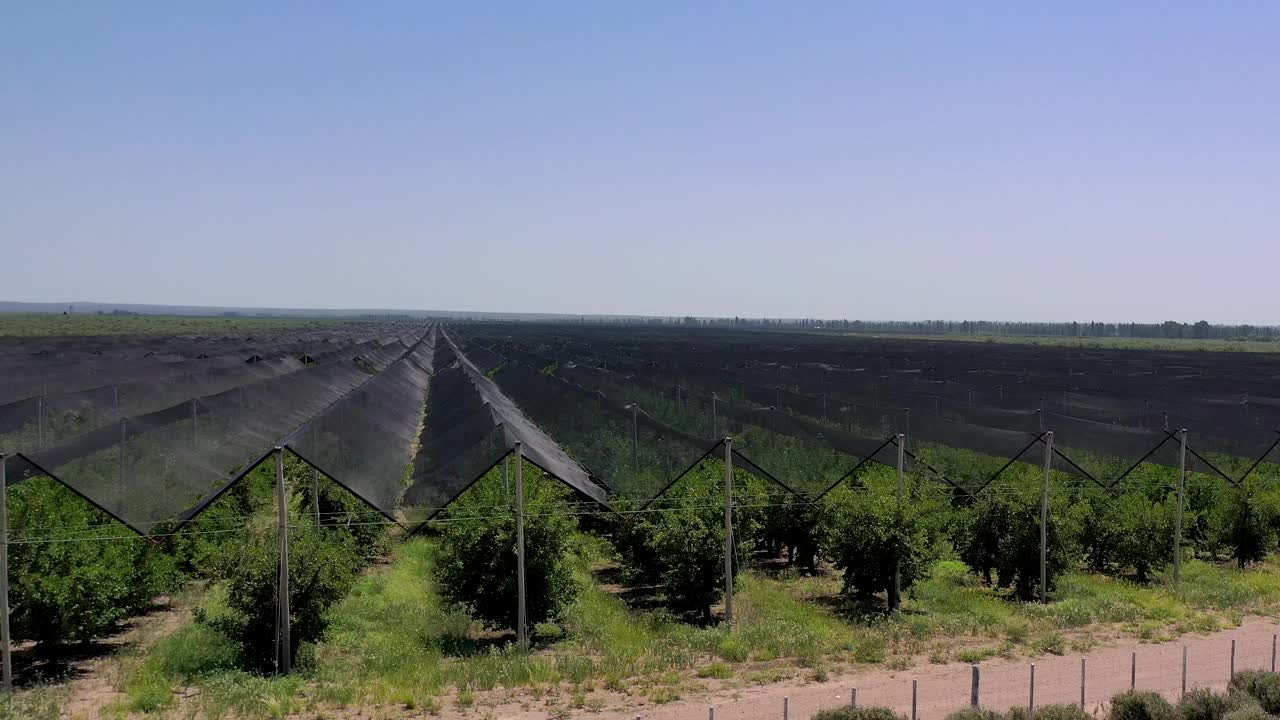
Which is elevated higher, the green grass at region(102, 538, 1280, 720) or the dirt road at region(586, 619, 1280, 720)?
the dirt road at region(586, 619, 1280, 720)

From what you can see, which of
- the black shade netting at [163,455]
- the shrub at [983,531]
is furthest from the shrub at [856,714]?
the black shade netting at [163,455]

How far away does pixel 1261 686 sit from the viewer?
484 inches

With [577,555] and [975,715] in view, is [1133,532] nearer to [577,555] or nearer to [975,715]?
[975,715]

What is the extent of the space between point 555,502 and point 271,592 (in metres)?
5.11

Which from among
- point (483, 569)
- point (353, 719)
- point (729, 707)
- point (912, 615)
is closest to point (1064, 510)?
point (912, 615)

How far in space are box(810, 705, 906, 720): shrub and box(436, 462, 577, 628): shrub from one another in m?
5.96

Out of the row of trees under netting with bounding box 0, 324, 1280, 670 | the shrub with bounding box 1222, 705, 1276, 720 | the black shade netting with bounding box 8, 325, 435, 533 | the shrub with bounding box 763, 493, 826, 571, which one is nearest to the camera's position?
the shrub with bounding box 1222, 705, 1276, 720

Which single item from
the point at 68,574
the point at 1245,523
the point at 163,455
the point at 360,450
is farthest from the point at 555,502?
the point at 1245,523

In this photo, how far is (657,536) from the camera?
17.7 meters

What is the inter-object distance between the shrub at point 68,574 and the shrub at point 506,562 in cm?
541

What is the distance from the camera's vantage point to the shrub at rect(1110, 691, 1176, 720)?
1150 centimetres

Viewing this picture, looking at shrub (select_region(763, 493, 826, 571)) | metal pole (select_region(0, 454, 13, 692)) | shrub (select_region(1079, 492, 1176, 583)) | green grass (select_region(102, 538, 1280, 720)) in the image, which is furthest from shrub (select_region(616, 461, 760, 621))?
metal pole (select_region(0, 454, 13, 692))

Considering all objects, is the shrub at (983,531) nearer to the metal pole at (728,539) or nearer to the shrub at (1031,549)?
the shrub at (1031,549)

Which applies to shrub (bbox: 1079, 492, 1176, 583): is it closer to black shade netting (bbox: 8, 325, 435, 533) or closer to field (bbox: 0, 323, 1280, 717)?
field (bbox: 0, 323, 1280, 717)
